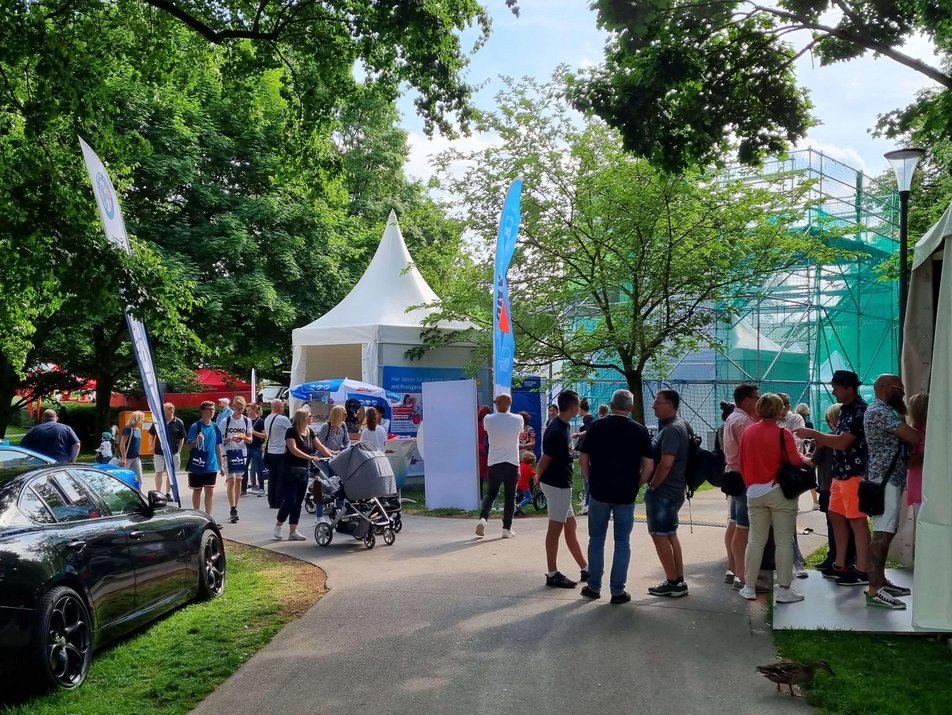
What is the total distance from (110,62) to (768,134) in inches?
341

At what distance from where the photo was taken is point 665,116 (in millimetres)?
9688

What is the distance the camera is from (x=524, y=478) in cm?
1457

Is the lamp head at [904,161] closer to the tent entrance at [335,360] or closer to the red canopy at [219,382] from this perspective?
the tent entrance at [335,360]

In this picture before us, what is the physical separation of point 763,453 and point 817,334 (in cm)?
2101

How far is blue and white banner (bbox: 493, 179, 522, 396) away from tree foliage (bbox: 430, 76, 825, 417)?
3743 millimetres

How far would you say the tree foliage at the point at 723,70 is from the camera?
878 cm

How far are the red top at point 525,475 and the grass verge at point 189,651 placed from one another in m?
5.43

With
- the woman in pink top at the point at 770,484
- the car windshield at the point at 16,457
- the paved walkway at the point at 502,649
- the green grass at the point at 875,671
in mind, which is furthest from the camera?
the car windshield at the point at 16,457

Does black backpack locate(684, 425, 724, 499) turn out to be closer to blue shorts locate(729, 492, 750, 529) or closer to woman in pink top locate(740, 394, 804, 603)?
blue shorts locate(729, 492, 750, 529)

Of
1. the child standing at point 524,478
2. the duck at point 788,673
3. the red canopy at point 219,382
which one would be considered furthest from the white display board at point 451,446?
the red canopy at point 219,382

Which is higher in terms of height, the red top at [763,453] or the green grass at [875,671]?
the red top at [763,453]

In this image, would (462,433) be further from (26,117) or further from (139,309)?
(26,117)

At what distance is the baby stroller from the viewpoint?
11.1m

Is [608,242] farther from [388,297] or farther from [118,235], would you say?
[118,235]
